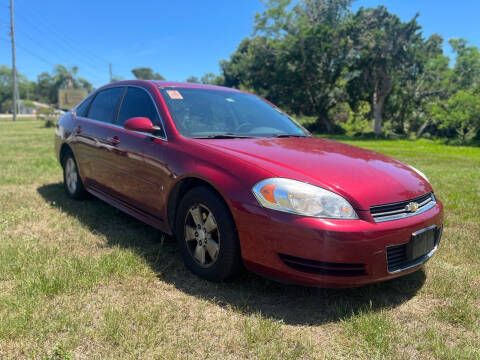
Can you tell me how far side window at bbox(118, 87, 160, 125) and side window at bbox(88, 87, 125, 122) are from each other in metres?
0.19

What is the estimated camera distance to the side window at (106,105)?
423 cm

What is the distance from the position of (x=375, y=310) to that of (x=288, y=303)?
0.58m

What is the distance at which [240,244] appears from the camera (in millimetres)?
2564

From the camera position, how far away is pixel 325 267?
7.60ft

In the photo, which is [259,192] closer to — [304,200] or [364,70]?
[304,200]

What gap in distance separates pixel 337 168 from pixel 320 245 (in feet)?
2.20

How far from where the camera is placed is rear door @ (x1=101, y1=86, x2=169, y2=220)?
3314 mm

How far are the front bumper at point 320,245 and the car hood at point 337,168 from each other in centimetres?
18

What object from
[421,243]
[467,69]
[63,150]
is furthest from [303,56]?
[421,243]

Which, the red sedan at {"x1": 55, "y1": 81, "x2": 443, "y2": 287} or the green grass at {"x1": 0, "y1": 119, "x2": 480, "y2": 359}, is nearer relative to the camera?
the green grass at {"x1": 0, "y1": 119, "x2": 480, "y2": 359}

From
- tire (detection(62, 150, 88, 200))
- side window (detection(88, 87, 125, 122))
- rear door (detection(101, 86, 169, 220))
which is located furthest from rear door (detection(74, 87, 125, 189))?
tire (detection(62, 150, 88, 200))

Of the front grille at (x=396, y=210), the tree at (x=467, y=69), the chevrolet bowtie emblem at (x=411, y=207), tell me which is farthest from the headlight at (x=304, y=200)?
the tree at (x=467, y=69)

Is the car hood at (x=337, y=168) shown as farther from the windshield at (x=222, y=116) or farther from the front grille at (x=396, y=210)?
the windshield at (x=222, y=116)

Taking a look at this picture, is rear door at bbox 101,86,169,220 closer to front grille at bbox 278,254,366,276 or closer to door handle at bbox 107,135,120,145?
door handle at bbox 107,135,120,145
